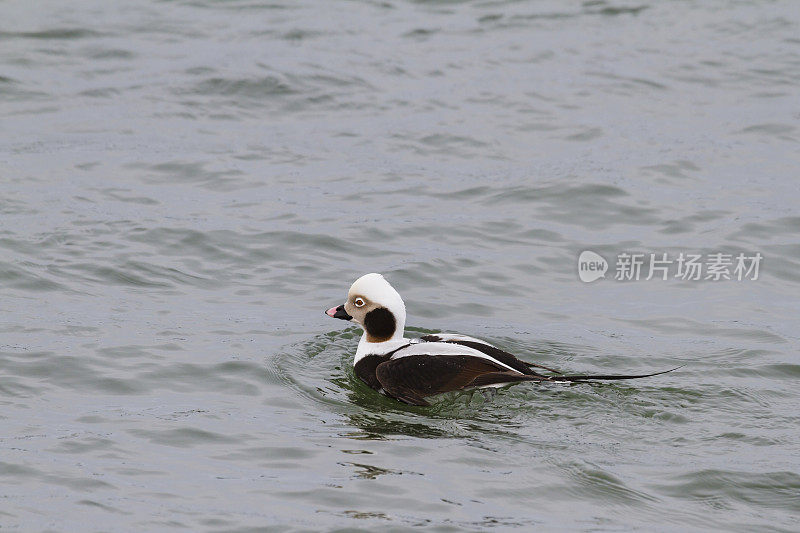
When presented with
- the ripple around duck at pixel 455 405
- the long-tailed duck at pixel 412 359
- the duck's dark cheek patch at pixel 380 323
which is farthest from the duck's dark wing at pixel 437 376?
the duck's dark cheek patch at pixel 380 323

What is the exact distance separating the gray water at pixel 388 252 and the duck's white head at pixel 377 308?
0.43 m

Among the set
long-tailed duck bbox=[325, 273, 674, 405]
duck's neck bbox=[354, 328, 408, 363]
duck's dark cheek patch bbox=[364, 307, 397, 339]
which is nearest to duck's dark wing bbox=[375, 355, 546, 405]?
long-tailed duck bbox=[325, 273, 674, 405]

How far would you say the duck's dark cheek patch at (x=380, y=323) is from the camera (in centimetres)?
884

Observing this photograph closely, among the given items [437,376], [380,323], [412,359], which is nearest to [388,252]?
[380,323]

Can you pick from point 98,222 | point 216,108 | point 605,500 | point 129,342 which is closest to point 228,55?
point 216,108

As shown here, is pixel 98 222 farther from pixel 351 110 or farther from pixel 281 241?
pixel 351 110

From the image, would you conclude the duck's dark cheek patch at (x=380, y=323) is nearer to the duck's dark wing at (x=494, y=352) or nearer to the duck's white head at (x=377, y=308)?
the duck's white head at (x=377, y=308)

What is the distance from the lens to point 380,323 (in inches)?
349

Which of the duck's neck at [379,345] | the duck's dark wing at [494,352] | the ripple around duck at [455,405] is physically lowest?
the ripple around duck at [455,405]

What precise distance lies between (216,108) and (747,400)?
9.05 metres

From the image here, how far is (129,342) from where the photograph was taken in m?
9.21

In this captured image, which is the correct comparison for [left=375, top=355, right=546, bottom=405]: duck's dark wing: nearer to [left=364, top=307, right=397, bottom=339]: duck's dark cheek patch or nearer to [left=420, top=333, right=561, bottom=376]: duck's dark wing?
[left=420, top=333, right=561, bottom=376]: duck's dark wing

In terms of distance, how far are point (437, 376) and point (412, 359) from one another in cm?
27

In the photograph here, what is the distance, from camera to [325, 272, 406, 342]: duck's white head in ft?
29.0
